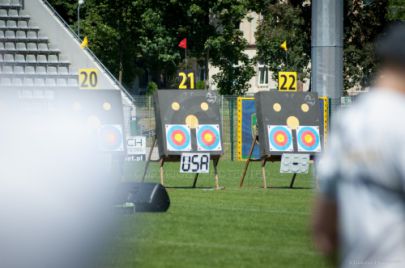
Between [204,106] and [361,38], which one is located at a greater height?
[361,38]

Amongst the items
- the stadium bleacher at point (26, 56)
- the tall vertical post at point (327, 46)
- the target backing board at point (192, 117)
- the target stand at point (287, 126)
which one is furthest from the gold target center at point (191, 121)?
the stadium bleacher at point (26, 56)

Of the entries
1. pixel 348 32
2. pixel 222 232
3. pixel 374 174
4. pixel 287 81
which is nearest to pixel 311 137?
pixel 287 81

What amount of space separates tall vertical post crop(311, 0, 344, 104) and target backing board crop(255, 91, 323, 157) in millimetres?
2566

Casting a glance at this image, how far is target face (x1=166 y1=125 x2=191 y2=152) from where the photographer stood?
58.3ft

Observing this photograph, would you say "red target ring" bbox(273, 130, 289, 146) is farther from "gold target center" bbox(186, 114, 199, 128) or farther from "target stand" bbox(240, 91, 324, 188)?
"gold target center" bbox(186, 114, 199, 128)

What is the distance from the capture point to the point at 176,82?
66688 mm

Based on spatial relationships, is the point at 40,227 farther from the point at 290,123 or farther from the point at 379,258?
the point at 290,123

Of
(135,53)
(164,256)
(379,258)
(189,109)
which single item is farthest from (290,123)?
(135,53)

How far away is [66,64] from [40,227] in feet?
89.1

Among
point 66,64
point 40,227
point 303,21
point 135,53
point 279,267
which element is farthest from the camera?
point 135,53

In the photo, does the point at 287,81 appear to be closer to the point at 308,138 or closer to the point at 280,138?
the point at 308,138

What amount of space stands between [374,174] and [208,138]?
14496mm

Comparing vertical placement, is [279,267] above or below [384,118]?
below

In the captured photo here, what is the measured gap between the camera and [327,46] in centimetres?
2119
